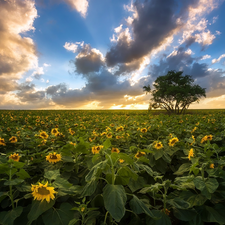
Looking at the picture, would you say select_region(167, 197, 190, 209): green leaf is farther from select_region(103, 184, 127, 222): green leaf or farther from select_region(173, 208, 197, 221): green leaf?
select_region(103, 184, 127, 222): green leaf

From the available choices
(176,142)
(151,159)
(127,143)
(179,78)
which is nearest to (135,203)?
(151,159)

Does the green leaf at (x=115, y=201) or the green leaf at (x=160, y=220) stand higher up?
the green leaf at (x=115, y=201)

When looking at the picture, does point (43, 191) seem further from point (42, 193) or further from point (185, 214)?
point (185, 214)

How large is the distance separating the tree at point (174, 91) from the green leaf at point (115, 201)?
30979 millimetres

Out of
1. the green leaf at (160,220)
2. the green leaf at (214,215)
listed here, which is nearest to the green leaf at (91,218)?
the green leaf at (160,220)

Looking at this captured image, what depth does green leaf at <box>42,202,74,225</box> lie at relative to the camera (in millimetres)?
1248

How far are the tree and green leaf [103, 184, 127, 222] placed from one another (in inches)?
1220

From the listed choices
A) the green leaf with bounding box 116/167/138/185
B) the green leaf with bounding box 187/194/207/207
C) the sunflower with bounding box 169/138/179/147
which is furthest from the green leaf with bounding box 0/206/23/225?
the sunflower with bounding box 169/138/179/147

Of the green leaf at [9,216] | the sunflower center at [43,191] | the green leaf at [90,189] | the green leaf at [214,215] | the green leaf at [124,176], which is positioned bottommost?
the green leaf at [214,215]

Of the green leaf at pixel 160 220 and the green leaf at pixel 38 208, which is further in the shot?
the green leaf at pixel 160 220

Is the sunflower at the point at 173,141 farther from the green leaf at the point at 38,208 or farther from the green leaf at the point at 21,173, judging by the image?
the green leaf at the point at 21,173

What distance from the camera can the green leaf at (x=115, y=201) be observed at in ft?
3.31

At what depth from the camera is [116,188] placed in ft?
3.74

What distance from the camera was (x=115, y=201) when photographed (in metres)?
1.06
